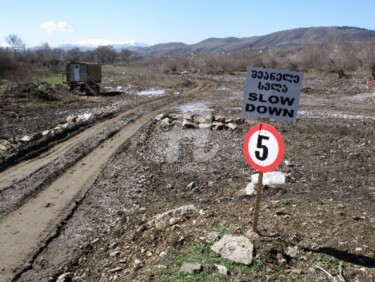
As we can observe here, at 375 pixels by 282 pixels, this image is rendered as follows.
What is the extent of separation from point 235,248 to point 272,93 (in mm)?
2012

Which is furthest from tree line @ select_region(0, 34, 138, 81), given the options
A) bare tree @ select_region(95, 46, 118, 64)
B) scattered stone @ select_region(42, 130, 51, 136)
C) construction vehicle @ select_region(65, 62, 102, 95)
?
scattered stone @ select_region(42, 130, 51, 136)

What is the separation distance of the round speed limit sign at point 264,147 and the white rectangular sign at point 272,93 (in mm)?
197

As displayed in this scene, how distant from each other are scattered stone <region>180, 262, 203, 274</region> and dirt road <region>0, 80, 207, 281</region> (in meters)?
2.62

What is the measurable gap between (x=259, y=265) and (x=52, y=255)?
340cm

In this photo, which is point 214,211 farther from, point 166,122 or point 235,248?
point 166,122

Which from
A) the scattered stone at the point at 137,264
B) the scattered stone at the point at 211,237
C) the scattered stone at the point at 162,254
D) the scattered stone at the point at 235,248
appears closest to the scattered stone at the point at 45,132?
the scattered stone at the point at 137,264

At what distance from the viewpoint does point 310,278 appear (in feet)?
16.0

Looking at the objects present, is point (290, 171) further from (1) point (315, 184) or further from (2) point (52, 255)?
(2) point (52, 255)

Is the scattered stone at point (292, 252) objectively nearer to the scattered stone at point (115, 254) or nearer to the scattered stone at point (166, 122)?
the scattered stone at point (115, 254)

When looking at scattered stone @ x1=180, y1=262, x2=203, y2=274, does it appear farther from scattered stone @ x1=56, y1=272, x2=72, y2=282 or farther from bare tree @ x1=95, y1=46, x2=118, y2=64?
bare tree @ x1=95, y1=46, x2=118, y2=64

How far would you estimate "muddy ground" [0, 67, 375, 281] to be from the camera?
208 inches

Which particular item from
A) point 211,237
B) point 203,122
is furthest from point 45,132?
point 211,237

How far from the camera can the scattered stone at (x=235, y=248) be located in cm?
523

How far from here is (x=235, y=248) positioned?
5398 millimetres
